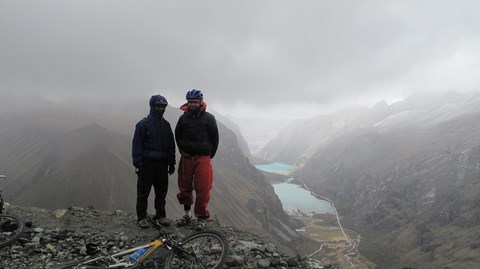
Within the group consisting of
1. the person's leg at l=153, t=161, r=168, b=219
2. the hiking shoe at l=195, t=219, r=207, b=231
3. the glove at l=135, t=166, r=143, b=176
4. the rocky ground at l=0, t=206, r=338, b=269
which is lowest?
the rocky ground at l=0, t=206, r=338, b=269

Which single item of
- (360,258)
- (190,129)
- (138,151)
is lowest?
(360,258)

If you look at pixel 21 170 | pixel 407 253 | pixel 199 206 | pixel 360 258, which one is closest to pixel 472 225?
pixel 407 253

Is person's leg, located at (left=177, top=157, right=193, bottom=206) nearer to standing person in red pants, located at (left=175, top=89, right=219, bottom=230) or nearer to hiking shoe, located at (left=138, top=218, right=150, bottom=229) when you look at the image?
standing person in red pants, located at (left=175, top=89, right=219, bottom=230)

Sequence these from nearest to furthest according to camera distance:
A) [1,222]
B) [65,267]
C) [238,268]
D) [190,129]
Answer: [65,267] → [238,268] → [1,222] → [190,129]

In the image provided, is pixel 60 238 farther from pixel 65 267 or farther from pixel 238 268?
pixel 238 268

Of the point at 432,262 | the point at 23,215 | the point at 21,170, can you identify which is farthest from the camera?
the point at 21,170

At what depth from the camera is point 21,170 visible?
191 meters

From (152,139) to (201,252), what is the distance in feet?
15.7

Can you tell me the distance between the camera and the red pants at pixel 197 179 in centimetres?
1311

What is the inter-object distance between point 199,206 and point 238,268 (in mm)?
3027

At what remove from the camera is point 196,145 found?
42.7ft

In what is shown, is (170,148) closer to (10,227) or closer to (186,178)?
(186,178)

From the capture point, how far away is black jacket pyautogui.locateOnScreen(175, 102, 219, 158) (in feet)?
42.8

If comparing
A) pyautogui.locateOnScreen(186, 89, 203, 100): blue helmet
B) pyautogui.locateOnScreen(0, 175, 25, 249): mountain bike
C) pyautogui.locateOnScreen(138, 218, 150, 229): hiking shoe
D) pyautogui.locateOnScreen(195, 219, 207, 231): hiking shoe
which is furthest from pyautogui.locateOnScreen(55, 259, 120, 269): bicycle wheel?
pyautogui.locateOnScreen(186, 89, 203, 100): blue helmet
